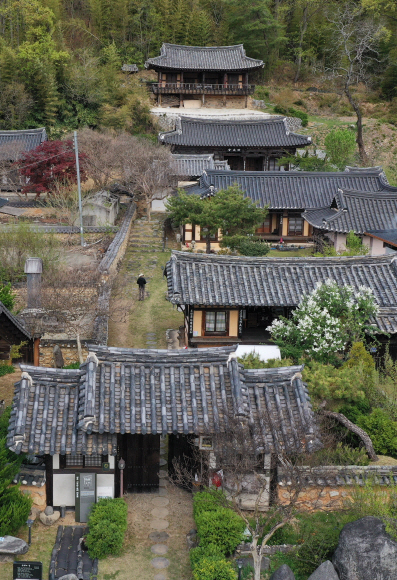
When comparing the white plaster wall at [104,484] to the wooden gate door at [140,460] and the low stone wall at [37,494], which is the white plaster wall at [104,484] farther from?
the low stone wall at [37,494]

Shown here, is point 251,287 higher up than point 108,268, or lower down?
higher up

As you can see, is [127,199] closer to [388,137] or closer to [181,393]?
[388,137]

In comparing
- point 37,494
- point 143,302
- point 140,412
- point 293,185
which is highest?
point 140,412

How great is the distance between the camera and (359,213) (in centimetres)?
3384

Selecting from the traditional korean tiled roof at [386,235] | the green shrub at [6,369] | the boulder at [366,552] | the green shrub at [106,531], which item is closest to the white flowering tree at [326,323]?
the boulder at [366,552]

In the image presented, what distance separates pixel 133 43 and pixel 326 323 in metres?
59.8

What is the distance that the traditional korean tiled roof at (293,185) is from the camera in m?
38.5

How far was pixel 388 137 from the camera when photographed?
6078 centimetres

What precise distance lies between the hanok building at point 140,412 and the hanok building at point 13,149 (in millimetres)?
28992

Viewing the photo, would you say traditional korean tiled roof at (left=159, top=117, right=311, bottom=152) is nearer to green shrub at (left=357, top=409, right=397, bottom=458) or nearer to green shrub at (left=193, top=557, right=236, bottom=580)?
green shrub at (left=357, top=409, right=397, bottom=458)

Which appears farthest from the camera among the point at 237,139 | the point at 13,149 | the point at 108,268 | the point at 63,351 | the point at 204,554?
the point at 237,139

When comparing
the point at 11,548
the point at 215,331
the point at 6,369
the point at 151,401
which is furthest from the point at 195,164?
the point at 11,548

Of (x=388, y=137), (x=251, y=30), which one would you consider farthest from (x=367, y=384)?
(x=251, y=30)

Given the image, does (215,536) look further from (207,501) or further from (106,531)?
(106,531)
